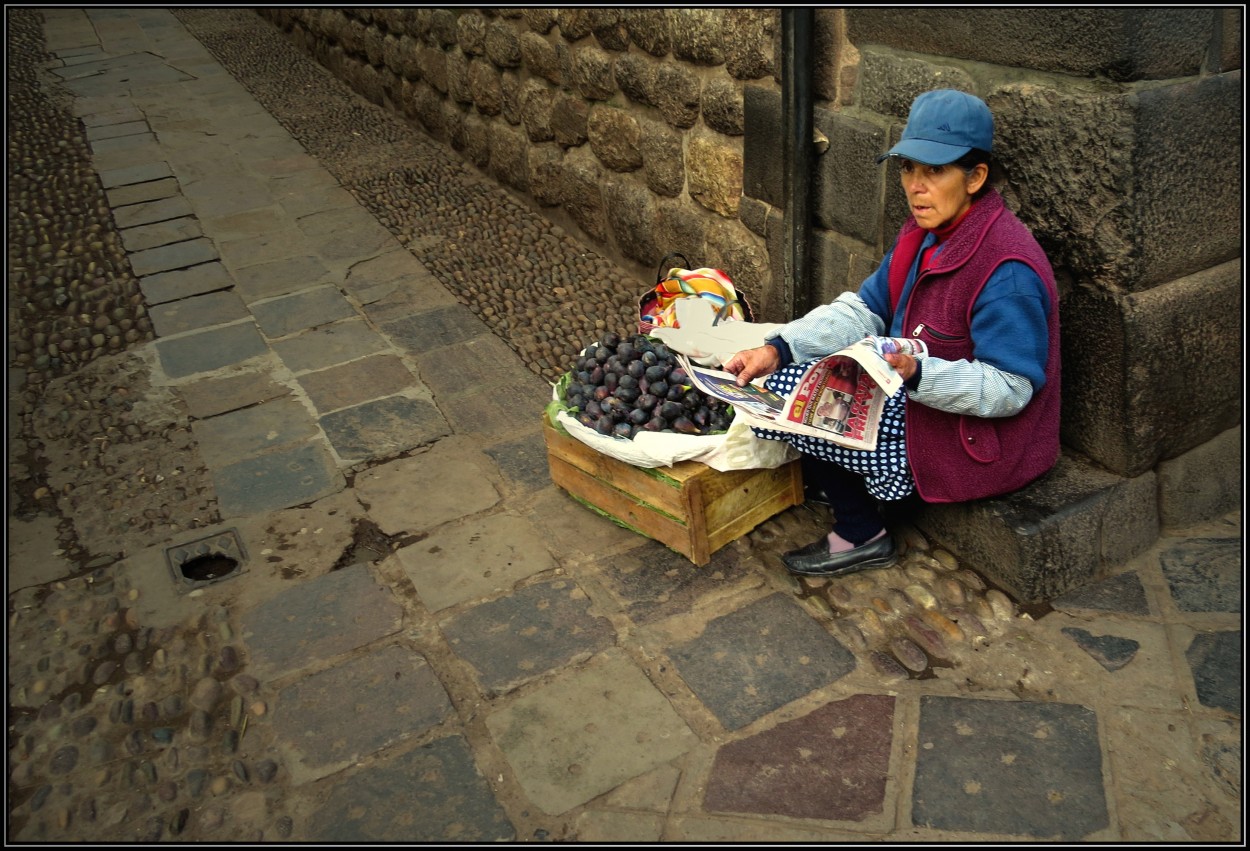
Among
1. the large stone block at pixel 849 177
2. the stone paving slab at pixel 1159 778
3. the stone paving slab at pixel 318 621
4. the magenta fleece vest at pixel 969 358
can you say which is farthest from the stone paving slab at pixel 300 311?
the stone paving slab at pixel 1159 778

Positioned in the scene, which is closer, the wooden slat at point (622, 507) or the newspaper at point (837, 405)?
the newspaper at point (837, 405)

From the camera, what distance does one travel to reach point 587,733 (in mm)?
2578

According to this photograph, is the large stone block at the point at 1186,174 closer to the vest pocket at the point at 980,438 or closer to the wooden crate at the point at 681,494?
the vest pocket at the point at 980,438

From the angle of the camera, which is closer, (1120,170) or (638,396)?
(1120,170)

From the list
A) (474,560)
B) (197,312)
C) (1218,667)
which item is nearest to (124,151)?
(197,312)

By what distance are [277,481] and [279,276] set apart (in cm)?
204

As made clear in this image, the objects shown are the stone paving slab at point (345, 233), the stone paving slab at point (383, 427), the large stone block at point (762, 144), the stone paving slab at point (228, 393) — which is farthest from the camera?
the stone paving slab at point (345, 233)

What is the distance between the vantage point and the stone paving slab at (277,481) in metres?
3.62

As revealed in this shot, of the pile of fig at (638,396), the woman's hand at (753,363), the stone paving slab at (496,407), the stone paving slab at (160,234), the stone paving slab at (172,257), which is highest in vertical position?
the woman's hand at (753,363)

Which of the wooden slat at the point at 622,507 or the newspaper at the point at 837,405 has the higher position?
the newspaper at the point at 837,405

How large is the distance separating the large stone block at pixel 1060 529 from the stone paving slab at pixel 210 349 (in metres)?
3.19

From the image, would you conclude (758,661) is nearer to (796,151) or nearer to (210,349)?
(796,151)

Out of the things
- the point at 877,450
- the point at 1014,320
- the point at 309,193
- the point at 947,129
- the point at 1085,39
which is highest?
the point at 1085,39

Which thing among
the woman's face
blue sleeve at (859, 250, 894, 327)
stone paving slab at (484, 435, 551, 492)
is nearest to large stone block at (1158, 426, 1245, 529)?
blue sleeve at (859, 250, 894, 327)
